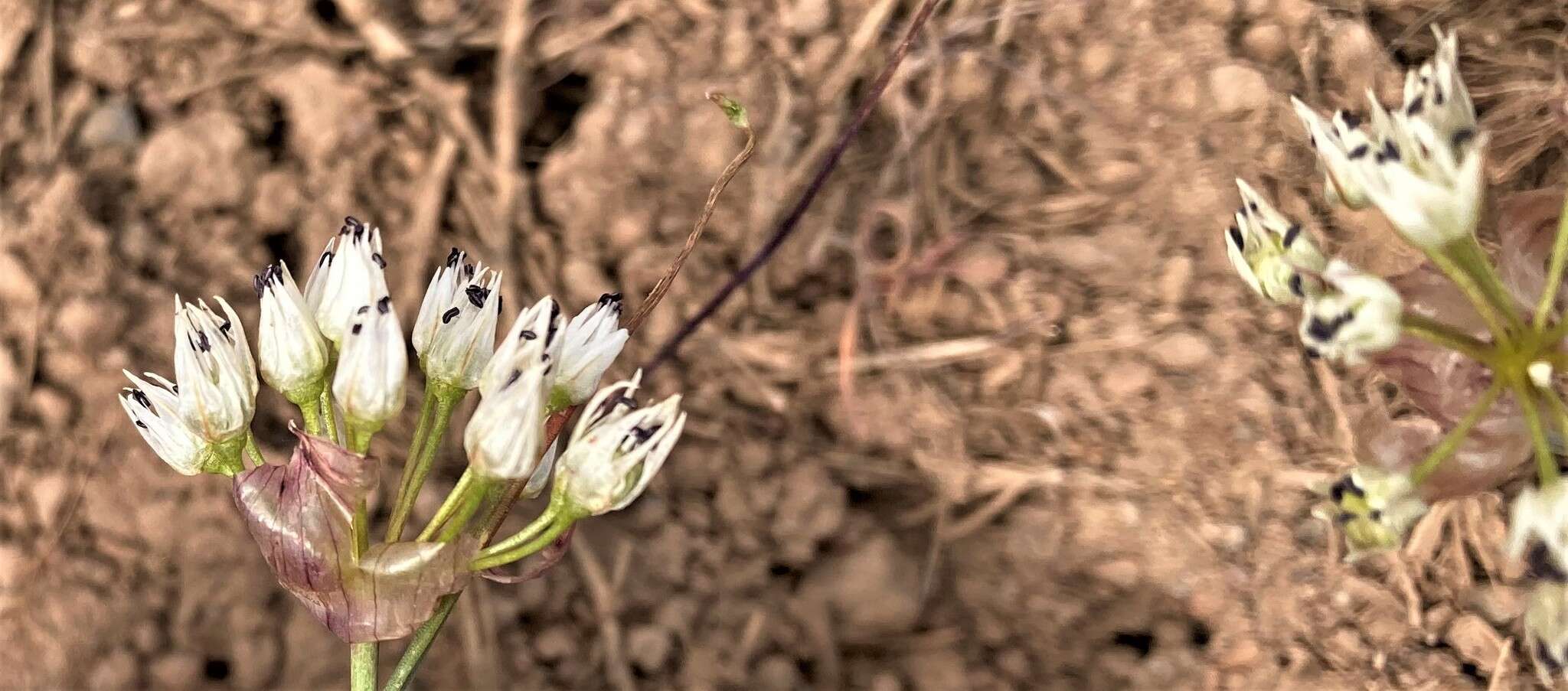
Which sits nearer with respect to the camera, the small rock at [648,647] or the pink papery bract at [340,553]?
the pink papery bract at [340,553]

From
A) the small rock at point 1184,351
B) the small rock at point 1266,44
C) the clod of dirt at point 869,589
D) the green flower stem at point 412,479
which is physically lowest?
the clod of dirt at point 869,589

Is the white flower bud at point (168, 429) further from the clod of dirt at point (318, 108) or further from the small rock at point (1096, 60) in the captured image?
the small rock at point (1096, 60)

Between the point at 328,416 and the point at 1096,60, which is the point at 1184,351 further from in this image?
the point at 328,416

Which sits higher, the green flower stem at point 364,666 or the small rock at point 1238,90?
the green flower stem at point 364,666

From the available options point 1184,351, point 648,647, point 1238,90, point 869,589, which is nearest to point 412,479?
point 648,647

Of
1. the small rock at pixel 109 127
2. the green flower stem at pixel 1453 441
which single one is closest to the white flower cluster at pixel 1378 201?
the green flower stem at pixel 1453 441

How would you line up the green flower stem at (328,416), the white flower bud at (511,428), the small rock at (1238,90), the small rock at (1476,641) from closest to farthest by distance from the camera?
the white flower bud at (511,428) → the green flower stem at (328,416) → the small rock at (1476,641) → the small rock at (1238,90)
